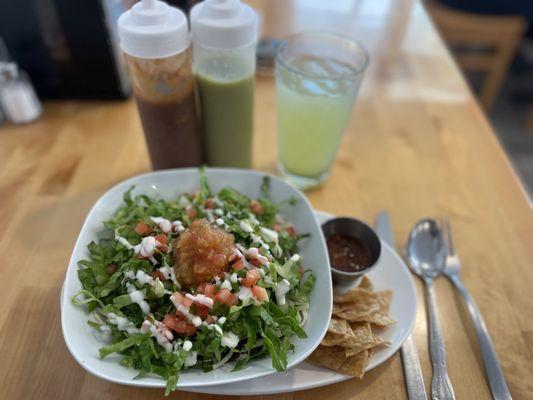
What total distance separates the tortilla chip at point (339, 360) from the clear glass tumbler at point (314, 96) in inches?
26.2

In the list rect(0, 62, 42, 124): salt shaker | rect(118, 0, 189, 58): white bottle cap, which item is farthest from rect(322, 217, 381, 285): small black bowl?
rect(0, 62, 42, 124): salt shaker

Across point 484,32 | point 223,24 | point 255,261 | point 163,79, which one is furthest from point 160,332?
point 484,32

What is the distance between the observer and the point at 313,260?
1.08 m

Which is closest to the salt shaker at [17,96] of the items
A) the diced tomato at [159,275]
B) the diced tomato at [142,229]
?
the diced tomato at [142,229]

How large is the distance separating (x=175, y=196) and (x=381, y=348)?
0.74 m

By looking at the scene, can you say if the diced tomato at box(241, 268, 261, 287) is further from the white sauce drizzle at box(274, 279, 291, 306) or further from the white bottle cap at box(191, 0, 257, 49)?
the white bottle cap at box(191, 0, 257, 49)

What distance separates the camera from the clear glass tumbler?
1251 millimetres

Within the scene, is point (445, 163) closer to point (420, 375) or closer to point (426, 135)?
point (426, 135)

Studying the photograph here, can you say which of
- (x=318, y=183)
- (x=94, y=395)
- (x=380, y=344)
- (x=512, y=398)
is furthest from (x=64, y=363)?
(x=512, y=398)

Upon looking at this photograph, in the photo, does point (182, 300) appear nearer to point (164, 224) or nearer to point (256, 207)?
point (164, 224)

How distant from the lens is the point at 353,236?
1184 millimetres

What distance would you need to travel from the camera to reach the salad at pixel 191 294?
89 centimetres

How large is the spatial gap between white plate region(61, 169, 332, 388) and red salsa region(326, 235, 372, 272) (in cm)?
8

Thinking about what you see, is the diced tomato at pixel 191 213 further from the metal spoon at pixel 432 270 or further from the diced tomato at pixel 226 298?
the metal spoon at pixel 432 270
